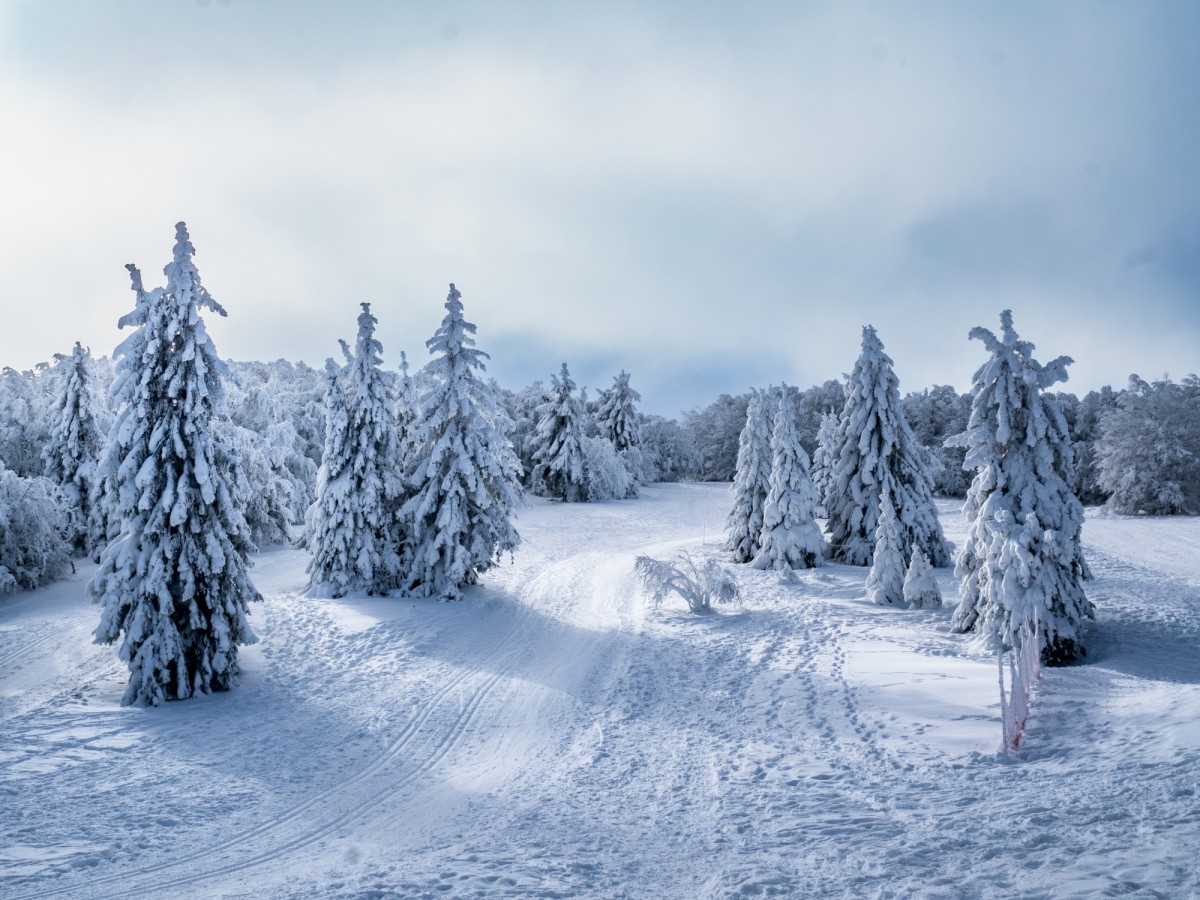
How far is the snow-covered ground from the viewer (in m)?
6.83

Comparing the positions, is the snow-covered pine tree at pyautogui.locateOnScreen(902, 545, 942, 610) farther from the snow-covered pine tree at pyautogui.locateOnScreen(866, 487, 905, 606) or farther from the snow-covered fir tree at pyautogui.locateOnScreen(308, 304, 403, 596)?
the snow-covered fir tree at pyautogui.locateOnScreen(308, 304, 403, 596)

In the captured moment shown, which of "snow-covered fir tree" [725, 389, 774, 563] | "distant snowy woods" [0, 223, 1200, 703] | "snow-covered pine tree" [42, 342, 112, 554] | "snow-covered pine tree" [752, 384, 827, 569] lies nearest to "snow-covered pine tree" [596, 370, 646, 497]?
"distant snowy woods" [0, 223, 1200, 703]

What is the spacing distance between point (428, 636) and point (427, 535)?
4.50 metres

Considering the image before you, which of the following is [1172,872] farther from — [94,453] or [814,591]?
[94,453]

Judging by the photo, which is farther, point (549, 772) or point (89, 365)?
point (89, 365)

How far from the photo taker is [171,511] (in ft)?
45.8

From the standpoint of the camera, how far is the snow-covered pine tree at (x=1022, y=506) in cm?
1612

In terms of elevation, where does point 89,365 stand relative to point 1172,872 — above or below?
above

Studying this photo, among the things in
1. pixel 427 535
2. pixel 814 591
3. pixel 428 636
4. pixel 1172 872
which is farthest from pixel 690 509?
pixel 1172 872

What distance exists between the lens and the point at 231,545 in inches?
586

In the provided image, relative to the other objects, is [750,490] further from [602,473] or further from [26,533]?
[26,533]

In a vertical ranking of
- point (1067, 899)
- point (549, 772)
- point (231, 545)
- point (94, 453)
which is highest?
point (94, 453)

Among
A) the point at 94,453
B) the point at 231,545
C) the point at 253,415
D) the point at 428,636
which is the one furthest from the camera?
the point at 253,415

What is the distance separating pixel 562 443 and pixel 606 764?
136 feet
